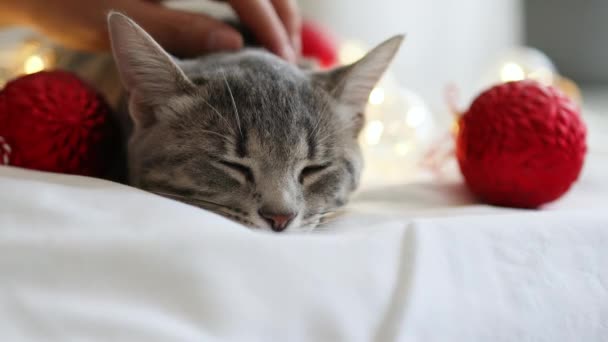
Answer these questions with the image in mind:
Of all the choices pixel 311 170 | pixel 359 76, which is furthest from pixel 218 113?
pixel 359 76

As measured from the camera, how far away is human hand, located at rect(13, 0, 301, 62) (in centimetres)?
108

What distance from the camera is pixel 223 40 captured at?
1.12 m

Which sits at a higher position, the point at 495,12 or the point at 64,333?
the point at 64,333

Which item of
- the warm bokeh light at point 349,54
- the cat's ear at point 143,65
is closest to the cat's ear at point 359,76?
the cat's ear at point 143,65

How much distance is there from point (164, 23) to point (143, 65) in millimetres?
258

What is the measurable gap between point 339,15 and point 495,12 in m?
0.72

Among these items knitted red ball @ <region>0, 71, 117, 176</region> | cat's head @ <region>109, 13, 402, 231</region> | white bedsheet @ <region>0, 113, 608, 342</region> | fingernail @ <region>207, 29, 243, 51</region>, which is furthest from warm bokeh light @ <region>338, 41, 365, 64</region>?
white bedsheet @ <region>0, 113, 608, 342</region>

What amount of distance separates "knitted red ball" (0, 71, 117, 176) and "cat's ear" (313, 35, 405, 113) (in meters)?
0.39

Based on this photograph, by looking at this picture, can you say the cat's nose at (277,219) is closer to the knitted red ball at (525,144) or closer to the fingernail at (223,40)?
the knitted red ball at (525,144)

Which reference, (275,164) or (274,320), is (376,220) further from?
(274,320)

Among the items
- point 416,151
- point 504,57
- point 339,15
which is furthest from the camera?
point 339,15

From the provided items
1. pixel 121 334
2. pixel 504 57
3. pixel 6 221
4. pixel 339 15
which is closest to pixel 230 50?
pixel 6 221

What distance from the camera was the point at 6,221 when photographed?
Answer: 0.60m

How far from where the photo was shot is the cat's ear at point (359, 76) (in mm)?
946
